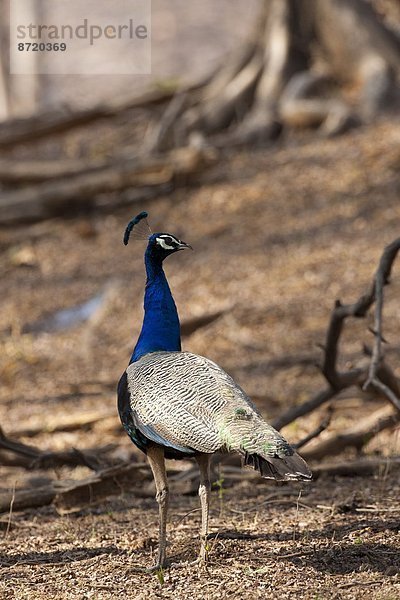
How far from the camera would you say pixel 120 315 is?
9.77 metres

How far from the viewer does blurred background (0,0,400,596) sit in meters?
8.20

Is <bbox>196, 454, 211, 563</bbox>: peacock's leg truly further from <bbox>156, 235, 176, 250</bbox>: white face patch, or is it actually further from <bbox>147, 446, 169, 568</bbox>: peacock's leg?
<bbox>156, 235, 176, 250</bbox>: white face patch

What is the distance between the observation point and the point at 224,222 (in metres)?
11.4

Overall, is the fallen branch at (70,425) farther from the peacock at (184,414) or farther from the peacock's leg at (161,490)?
the peacock's leg at (161,490)

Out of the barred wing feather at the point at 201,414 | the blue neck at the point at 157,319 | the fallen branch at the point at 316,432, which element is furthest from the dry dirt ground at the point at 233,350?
the blue neck at the point at 157,319

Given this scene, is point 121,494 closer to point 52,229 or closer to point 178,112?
point 52,229

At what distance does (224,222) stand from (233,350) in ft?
9.79

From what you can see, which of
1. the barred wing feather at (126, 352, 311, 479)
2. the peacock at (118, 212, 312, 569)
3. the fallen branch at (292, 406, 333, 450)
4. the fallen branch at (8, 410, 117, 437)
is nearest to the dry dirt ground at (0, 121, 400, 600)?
the fallen branch at (8, 410, 117, 437)

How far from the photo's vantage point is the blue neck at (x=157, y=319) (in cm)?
474

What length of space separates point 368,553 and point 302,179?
8089mm

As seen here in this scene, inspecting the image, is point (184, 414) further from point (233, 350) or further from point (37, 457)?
point (233, 350)

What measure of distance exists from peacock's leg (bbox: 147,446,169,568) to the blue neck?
59cm

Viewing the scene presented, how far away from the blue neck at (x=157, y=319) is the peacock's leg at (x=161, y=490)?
59 cm

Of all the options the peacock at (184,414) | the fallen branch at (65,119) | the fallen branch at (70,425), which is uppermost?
the peacock at (184,414)
